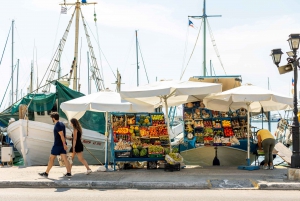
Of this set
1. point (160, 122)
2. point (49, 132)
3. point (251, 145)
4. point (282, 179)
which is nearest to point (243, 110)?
point (251, 145)

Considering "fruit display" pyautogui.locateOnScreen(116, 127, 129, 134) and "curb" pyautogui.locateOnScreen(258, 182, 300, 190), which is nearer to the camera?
"curb" pyautogui.locateOnScreen(258, 182, 300, 190)

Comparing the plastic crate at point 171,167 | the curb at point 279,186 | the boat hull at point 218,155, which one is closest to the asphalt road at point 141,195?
the curb at point 279,186

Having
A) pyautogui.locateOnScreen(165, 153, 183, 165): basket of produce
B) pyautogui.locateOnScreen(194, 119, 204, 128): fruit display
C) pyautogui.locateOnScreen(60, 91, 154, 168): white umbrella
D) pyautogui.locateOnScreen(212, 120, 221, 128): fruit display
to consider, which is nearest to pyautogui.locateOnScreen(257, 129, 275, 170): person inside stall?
pyautogui.locateOnScreen(212, 120, 221, 128): fruit display

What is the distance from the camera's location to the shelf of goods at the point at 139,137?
13.2 meters

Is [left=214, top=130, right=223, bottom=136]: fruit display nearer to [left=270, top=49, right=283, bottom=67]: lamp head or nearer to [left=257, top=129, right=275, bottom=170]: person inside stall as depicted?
[left=257, top=129, right=275, bottom=170]: person inside stall

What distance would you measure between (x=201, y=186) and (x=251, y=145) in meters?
5.40

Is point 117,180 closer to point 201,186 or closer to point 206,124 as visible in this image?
point 201,186

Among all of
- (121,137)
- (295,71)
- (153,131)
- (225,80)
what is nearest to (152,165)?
(153,131)

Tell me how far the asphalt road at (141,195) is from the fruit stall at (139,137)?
3.05 m

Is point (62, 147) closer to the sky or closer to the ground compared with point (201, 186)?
closer to the sky

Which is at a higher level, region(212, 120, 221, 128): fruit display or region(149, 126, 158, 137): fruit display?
region(212, 120, 221, 128): fruit display

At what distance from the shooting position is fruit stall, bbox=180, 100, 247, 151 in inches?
585

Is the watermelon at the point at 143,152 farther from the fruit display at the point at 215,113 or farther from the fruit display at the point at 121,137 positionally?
the fruit display at the point at 215,113

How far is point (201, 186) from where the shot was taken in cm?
1049
